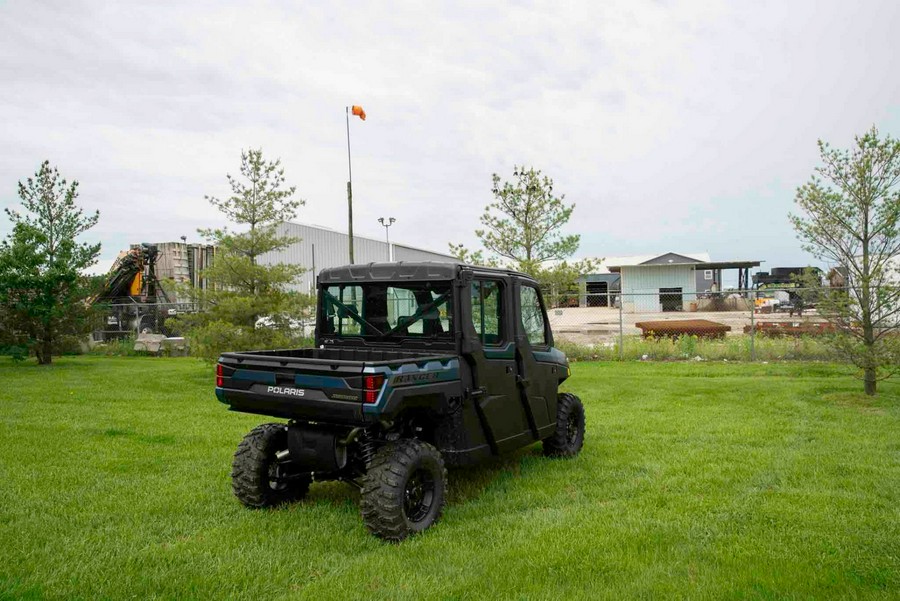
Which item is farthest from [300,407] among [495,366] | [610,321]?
[610,321]

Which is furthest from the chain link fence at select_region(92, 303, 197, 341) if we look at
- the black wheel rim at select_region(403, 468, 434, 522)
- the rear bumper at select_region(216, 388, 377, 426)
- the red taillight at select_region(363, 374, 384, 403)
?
the red taillight at select_region(363, 374, 384, 403)

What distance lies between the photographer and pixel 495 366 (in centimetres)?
583

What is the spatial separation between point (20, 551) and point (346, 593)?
7.46ft

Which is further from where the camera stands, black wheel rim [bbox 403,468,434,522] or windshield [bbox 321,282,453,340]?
windshield [bbox 321,282,453,340]

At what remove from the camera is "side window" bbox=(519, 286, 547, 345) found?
6.47m

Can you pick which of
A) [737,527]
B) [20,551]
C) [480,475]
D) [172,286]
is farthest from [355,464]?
[172,286]

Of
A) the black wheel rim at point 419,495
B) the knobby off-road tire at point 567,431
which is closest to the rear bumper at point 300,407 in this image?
the black wheel rim at point 419,495

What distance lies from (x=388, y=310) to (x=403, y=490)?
190 centimetres

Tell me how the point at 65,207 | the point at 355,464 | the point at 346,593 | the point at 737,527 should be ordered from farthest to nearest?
1. the point at 65,207
2. the point at 355,464
3. the point at 737,527
4. the point at 346,593

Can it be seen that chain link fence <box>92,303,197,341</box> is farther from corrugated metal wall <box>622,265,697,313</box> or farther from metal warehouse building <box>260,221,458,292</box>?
corrugated metal wall <box>622,265,697,313</box>

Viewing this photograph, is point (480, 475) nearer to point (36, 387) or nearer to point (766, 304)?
point (36, 387)

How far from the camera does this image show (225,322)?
13344 millimetres

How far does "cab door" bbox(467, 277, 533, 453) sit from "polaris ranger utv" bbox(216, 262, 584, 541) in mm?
12

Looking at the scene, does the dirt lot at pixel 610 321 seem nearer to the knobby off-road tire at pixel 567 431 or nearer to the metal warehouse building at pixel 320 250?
the metal warehouse building at pixel 320 250
